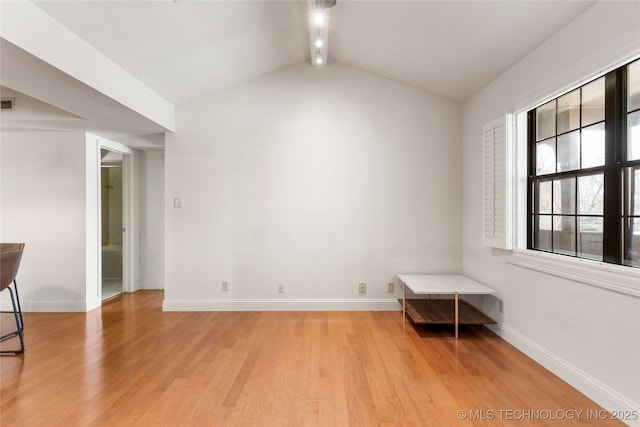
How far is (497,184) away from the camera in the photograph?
3.03 metres

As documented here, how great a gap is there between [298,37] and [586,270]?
3371 mm

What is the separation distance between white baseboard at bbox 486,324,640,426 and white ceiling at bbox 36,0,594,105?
2.48 m

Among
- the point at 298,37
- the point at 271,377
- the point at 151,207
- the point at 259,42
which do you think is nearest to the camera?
the point at 271,377

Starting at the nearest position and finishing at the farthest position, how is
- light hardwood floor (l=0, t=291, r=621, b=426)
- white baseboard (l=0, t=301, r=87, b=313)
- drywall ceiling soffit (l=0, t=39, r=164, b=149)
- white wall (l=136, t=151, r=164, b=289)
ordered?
1. light hardwood floor (l=0, t=291, r=621, b=426)
2. drywall ceiling soffit (l=0, t=39, r=164, b=149)
3. white baseboard (l=0, t=301, r=87, b=313)
4. white wall (l=136, t=151, r=164, b=289)

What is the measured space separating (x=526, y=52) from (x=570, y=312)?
213 cm

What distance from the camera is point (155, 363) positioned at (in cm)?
253

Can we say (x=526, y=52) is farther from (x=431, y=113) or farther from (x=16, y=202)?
(x=16, y=202)

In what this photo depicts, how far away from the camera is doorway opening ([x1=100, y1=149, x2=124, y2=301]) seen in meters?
4.75

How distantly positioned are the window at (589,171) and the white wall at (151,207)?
5073mm

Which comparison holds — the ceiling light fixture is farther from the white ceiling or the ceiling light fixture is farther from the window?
the window

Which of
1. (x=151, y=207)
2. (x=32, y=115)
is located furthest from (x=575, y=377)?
(x=32, y=115)

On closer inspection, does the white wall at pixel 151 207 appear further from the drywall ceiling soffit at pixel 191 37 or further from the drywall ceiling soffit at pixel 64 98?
the drywall ceiling soffit at pixel 191 37

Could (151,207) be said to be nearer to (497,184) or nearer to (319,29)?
(319,29)

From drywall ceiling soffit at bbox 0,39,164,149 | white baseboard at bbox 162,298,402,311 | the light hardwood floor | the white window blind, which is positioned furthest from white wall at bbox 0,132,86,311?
the white window blind
